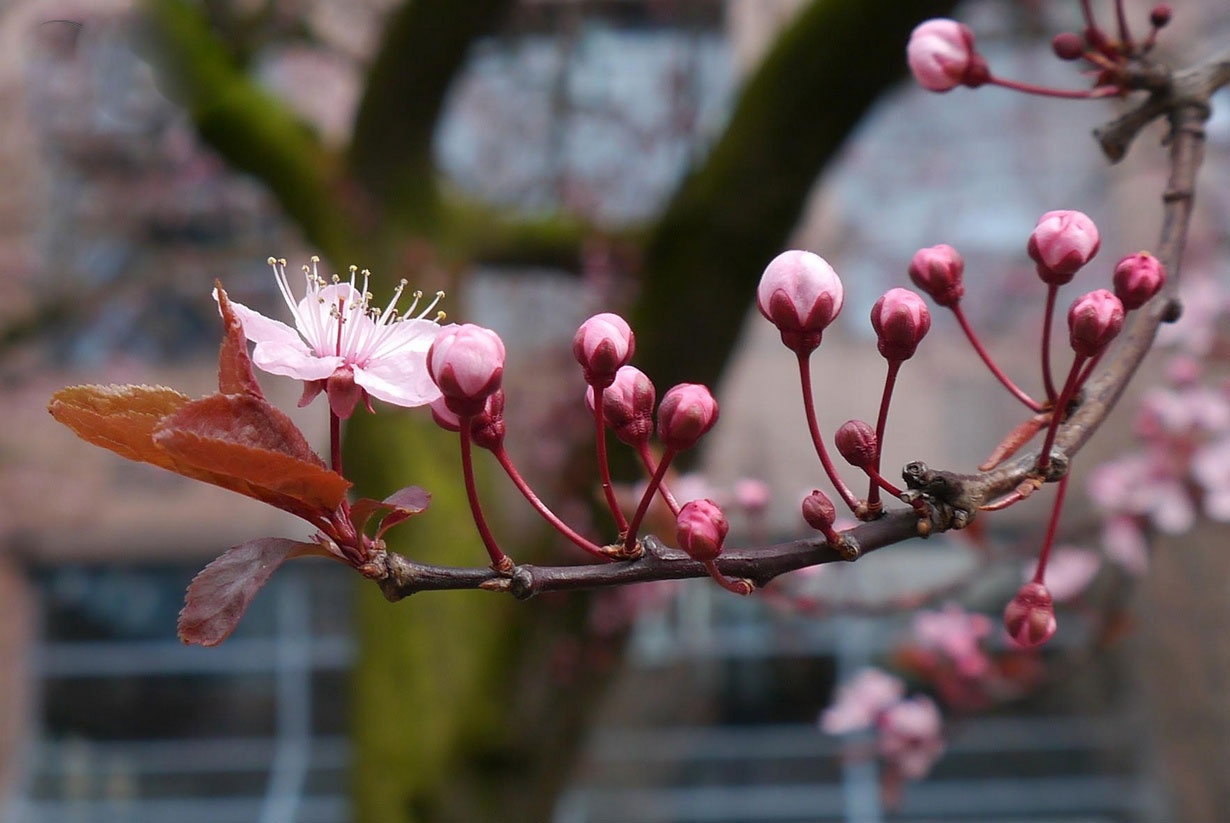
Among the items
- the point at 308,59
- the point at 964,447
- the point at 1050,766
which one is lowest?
the point at 1050,766

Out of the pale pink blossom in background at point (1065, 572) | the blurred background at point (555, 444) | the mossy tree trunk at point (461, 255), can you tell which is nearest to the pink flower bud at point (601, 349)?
the mossy tree trunk at point (461, 255)

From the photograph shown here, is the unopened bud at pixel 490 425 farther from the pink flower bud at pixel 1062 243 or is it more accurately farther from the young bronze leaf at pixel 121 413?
the pink flower bud at pixel 1062 243

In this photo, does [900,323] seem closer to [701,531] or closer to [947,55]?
[701,531]

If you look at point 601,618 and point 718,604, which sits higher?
point 601,618

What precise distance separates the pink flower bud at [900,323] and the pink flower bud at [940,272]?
6 centimetres

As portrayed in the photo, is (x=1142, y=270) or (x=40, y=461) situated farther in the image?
(x=40, y=461)

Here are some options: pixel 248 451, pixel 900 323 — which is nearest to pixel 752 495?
pixel 900 323

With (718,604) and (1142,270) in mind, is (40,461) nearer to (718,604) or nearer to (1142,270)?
(718,604)

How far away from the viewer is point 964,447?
5309 millimetres

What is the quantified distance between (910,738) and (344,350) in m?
1.35

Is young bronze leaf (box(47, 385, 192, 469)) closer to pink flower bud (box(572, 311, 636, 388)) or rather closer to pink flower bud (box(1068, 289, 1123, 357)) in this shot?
pink flower bud (box(572, 311, 636, 388))

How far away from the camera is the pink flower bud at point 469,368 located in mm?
399

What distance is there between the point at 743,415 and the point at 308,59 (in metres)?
2.60

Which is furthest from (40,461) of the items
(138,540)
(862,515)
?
(862,515)
